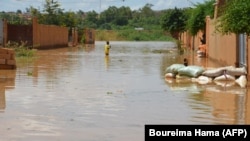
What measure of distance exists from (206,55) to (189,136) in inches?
1169

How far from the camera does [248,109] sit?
11555 mm

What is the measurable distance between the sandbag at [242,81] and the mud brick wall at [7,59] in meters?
8.92

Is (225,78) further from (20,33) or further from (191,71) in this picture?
(20,33)

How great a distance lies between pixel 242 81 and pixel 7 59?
9609 millimetres

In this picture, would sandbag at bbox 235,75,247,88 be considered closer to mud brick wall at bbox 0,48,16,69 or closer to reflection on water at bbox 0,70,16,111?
reflection on water at bbox 0,70,16,111

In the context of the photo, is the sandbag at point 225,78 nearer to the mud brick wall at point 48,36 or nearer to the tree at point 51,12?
the mud brick wall at point 48,36

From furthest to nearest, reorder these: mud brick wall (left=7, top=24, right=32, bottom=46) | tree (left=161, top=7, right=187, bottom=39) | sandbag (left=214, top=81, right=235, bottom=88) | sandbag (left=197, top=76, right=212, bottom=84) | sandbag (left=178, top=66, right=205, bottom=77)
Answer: tree (left=161, top=7, right=187, bottom=39) < mud brick wall (left=7, top=24, right=32, bottom=46) < sandbag (left=178, top=66, right=205, bottom=77) < sandbag (left=197, top=76, right=212, bottom=84) < sandbag (left=214, top=81, right=235, bottom=88)

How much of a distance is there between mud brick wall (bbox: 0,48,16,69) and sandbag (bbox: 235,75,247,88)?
29.3 ft

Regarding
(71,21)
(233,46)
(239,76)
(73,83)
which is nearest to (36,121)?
(73,83)

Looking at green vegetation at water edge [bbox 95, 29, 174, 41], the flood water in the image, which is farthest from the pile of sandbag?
green vegetation at water edge [bbox 95, 29, 174, 41]

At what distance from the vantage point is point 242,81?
658 inches

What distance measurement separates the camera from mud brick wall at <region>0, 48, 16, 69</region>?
2119cm

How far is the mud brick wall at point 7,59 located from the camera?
834 inches

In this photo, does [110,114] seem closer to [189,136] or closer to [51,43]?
[189,136]
